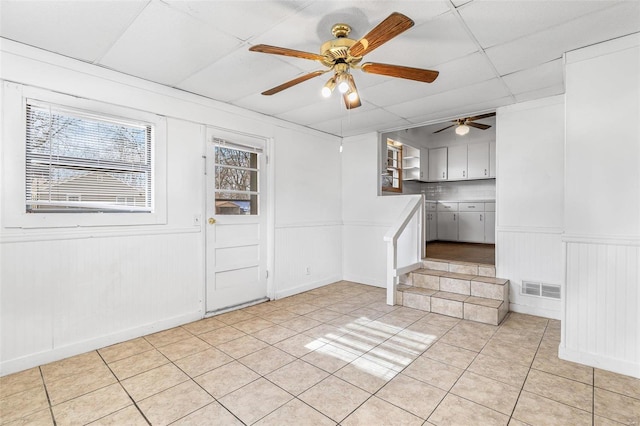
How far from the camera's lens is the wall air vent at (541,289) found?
11.6 feet

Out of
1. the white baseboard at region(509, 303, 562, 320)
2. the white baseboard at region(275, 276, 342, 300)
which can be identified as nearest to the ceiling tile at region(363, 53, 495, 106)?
the white baseboard at region(509, 303, 562, 320)

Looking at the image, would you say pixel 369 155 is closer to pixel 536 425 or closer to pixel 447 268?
pixel 447 268

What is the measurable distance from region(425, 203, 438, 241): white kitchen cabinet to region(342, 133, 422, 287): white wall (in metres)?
2.46

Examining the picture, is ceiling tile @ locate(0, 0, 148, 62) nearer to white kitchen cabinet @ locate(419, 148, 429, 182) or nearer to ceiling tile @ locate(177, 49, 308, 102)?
ceiling tile @ locate(177, 49, 308, 102)

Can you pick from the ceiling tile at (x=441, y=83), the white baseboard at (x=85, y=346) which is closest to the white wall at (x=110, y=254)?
the white baseboard at (x=85, y=346)

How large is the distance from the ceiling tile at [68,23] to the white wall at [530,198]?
3964 mm

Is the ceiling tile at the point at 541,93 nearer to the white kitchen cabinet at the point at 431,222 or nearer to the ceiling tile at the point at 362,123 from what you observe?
the ceiling tile at the point at 362,123

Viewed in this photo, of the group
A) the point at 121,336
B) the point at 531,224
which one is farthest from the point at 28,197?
the point at 531,224

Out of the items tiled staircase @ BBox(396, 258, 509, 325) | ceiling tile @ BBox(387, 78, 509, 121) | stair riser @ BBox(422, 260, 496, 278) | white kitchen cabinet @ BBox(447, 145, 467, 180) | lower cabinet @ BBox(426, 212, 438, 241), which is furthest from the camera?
lower cabinet @ BBox(426, 212, 438, 241)

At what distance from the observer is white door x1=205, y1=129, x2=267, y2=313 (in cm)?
362

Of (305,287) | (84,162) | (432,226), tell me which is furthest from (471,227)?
(84,162)

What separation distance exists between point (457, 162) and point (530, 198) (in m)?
3.17

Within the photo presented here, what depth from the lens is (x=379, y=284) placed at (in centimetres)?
495

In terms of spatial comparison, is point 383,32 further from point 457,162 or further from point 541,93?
point 457,162
